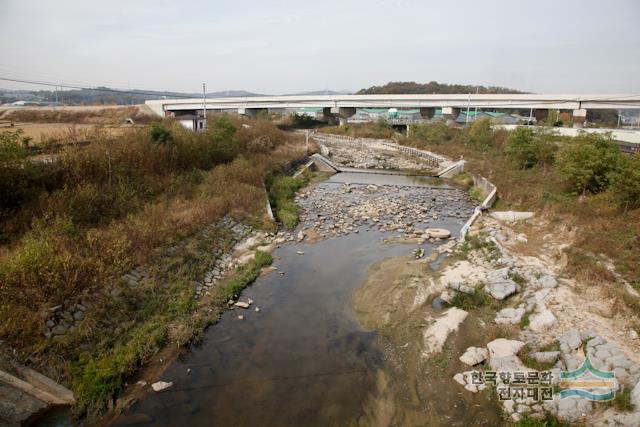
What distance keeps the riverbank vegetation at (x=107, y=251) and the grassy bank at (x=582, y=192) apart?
11.5m

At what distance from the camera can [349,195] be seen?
27906 mm

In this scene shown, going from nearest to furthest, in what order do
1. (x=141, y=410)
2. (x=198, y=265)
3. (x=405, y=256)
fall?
(x=141, y=410)
(x=198, y=265)
(x=405, y=256)

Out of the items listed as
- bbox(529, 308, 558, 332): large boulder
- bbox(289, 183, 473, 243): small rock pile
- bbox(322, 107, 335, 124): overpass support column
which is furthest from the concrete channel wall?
bbox(322, 107, 335, 124): overpass support column

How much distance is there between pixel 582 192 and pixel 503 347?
523 inches

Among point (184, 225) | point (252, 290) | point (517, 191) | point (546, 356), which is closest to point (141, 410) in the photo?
point (252, 290)

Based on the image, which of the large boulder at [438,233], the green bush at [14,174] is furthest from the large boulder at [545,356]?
the green bush at [14,174]

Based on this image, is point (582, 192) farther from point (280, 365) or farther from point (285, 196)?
point (280, 365)

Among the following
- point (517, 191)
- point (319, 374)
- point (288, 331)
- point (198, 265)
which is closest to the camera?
point (319, 374)

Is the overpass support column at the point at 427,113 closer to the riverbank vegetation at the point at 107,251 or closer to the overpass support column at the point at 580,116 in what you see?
the overpass support column at the point at 580,116

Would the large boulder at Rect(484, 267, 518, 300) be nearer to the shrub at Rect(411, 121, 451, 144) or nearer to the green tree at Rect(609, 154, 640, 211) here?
the green tree at Rect(609, 154, 640, 211)

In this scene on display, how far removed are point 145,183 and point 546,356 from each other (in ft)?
53.3

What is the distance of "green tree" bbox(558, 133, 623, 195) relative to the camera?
1777 cm

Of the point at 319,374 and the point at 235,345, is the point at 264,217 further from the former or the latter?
the point at 319,374

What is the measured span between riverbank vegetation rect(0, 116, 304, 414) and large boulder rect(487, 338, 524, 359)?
24.7 ft
